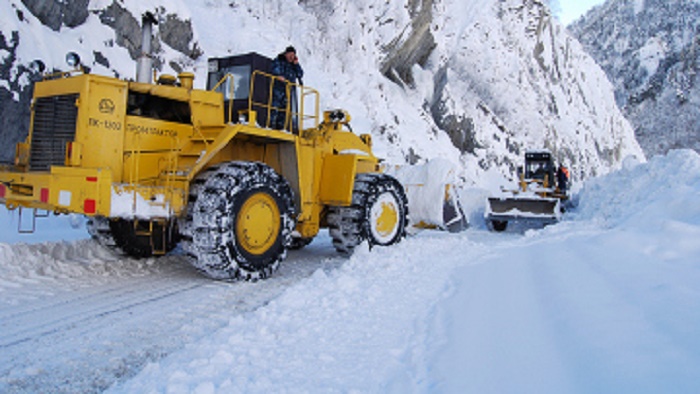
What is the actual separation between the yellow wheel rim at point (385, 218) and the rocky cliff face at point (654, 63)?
6429 cm

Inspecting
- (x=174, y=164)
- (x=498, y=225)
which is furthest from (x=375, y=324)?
(x=498, y=225)

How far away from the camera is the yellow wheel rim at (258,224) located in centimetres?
577

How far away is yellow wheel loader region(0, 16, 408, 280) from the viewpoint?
514 centimetres

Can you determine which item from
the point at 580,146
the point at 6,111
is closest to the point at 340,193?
the point at 6,111

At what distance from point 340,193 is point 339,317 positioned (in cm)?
358

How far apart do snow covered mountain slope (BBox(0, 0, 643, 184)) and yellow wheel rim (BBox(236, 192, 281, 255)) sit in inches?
266

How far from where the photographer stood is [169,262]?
6965 mm

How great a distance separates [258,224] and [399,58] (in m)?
24.3

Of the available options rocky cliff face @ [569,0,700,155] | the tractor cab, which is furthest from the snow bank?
rocky cliff face @ [569,0,700,155]

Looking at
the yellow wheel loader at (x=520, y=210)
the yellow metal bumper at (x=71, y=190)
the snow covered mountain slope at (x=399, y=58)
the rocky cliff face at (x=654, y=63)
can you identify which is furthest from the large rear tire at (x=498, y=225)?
the rocky cliff face at (x=654, y=63)

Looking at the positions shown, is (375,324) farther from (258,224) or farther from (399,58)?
(399,58)

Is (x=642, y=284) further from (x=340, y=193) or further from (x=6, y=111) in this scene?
(x=6, y=111)

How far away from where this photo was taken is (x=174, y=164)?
221 inches

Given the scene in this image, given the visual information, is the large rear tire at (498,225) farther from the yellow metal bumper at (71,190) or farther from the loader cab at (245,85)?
the yellow metal bumper at (71,190)
